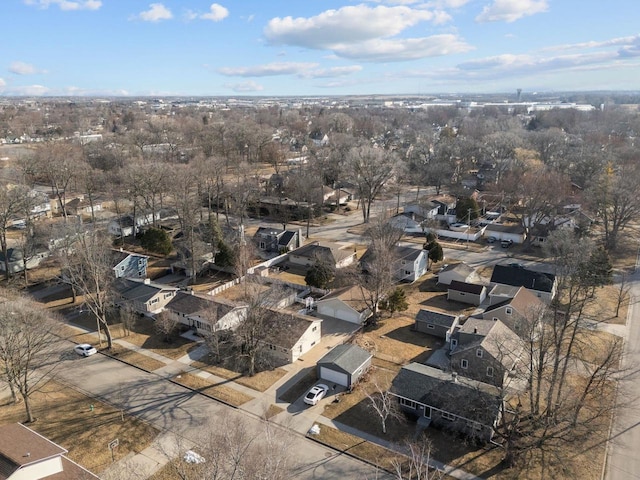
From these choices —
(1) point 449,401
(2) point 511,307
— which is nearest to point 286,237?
(2) point 511,307

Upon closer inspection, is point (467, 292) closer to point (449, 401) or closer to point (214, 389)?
point (449, 401)

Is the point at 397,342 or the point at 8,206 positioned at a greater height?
the point at 8,206

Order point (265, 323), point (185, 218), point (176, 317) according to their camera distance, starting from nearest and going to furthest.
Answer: point (265, 323), point (176, 317), point (185, 218)

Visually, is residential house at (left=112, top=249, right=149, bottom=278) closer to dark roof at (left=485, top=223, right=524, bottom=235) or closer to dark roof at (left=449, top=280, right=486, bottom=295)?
dark roof at (left=449, top=280, right=486, bottom=295)

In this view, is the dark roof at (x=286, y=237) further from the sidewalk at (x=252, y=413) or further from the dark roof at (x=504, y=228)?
the dark roof at (x=504, y=228)

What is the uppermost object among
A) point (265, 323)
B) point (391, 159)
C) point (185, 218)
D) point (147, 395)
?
point (391, 159)

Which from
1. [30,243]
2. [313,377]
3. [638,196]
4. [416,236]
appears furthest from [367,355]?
[638,196]

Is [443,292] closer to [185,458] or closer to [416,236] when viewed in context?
[416,236]

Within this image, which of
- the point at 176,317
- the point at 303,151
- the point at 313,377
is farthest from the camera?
the point at 303,151
